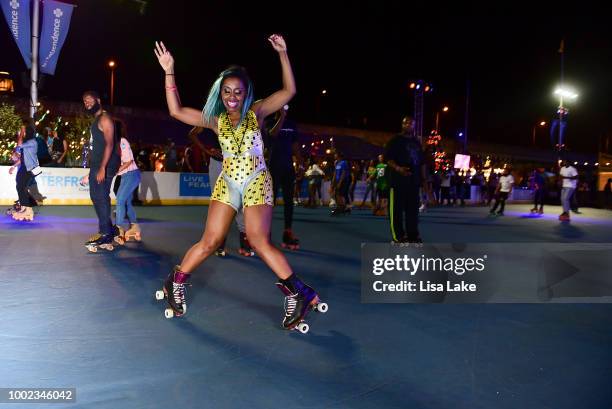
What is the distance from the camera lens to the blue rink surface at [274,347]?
8.66 feet

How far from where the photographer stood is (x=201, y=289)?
5047mm

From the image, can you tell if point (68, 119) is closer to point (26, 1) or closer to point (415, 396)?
point (26, 1)

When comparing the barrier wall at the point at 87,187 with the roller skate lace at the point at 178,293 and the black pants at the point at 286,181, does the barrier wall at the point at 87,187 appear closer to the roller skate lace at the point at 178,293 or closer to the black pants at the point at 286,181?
the black pants at the point at 286,181

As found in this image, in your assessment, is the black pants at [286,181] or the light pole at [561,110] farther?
the light pole at [561,110]

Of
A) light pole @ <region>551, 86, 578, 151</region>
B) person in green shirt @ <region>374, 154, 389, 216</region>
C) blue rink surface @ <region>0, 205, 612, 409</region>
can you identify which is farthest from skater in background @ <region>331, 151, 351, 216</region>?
light pole @ <region>551, 86, 578, 151</region>

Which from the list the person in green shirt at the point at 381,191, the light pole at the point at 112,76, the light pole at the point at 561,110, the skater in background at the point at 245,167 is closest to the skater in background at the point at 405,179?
the skater in background at the point at 245,167

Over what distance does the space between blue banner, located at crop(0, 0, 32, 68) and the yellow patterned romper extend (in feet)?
47.0

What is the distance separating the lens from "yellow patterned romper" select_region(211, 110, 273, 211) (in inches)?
150

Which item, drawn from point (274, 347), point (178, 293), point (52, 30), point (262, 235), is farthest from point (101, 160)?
point (52, 30)

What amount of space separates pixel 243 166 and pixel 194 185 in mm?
16468

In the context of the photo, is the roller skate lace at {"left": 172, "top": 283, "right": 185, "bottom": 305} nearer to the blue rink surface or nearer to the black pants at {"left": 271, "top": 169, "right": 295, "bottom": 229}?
the blue rink surface

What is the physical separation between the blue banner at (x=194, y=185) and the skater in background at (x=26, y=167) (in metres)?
8.58

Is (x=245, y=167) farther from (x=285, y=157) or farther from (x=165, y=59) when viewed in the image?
(x=285, y=157)

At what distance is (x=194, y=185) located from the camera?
1992 centimetres
